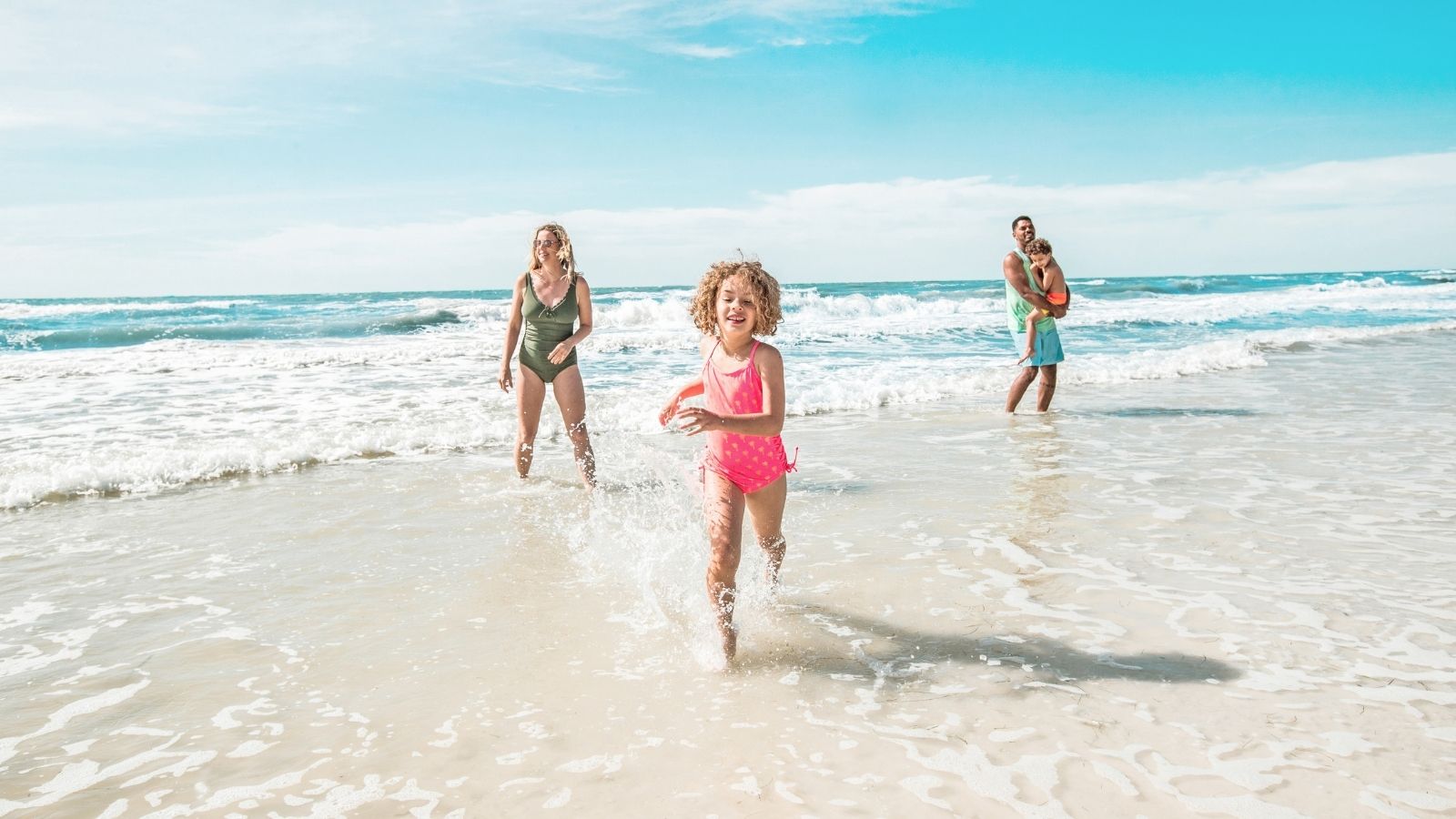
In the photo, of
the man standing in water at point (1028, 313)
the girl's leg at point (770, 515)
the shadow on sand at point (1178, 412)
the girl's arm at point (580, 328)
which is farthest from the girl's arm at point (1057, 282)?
the girl's leg at point (770, 515)

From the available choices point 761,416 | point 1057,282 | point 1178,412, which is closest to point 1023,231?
point 1057,282

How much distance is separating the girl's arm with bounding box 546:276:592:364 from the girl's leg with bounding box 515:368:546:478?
0.24m

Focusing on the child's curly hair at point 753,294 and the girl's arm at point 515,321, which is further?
the girl's arm at point 515,321

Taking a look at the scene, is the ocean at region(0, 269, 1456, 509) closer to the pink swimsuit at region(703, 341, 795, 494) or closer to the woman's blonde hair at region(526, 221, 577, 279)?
the woman's blonde hair at region(526, 221, 577, 279)

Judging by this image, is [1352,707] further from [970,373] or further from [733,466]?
[970,373]

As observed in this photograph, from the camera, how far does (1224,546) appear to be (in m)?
5.08

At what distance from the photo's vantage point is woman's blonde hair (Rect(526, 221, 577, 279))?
6.67 metres

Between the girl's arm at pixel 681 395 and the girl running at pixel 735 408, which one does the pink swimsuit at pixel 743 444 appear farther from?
the girl's arm at pixel 681 395

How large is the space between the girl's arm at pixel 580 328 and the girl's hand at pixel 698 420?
11.2 ft

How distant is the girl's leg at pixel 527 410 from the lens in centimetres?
690

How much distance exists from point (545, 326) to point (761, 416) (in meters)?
3.64

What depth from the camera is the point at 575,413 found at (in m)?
6.81

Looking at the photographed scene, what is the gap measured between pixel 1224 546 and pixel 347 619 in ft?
15.1

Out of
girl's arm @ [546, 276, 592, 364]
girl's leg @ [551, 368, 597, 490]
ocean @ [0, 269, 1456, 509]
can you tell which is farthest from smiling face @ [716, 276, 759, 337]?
ocean @ [0, 269, 1456, 509]
